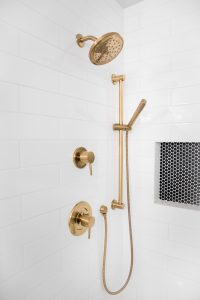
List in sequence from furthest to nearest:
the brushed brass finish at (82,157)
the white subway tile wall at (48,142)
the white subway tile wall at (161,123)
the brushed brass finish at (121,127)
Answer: the brushed brass finish at (121,127) < the white subway tile wall at (161,123) < the brushed brass finish at (82,157) < the white subway tile wall at (48,142)

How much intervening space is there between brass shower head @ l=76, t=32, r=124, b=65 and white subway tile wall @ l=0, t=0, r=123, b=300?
0.44 ft

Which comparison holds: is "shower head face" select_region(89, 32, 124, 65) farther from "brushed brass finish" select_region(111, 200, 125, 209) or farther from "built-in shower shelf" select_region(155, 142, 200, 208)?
"brushed brass finish" select_region(111, 200, 125, 209)

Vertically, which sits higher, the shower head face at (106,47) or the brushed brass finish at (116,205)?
the shower head face at (106,47)

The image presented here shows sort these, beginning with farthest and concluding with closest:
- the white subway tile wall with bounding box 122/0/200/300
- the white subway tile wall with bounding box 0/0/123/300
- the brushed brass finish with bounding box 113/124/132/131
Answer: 1. the brushed brass finish with bounding box 113/124/132/131
2. the white subway tile wall with bounding box 122/0/200/300
3. the white subway tile wall with bounding box 0/0/123/300

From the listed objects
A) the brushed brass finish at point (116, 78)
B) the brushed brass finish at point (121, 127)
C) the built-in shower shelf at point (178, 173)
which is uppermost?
the brushed brass finish at point (116, 78)

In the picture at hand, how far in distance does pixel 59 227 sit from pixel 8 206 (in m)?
0.28

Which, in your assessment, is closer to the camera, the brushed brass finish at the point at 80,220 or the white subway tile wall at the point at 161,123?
the brushed brass finish at the point at 80,220

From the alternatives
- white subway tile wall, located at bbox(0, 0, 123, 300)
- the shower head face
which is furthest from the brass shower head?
white subway tile wall, located at bbox(0, 0, 123, 300)

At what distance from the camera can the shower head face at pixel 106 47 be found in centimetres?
79

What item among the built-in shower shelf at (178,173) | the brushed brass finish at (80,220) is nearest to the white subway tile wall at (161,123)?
the built-in shower shelf at (178,173)

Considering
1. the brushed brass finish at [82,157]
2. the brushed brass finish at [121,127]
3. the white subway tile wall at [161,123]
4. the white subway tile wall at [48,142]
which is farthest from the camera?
the brushed brass finish at [121,127]

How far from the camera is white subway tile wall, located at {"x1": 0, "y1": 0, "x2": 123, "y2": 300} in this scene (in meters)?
0.71

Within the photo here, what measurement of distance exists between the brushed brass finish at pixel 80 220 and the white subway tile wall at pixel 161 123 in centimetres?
40

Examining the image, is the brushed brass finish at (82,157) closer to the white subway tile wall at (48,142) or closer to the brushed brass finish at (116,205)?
the white subway tile wall at (48,142)
